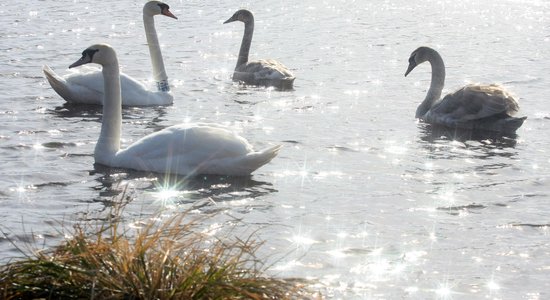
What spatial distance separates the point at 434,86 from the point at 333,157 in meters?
4.38

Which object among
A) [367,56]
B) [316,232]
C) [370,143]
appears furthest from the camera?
[367,56]

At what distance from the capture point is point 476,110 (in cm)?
1445

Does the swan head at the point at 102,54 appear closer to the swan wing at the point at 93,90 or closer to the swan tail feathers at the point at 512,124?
the swan wing at the point at 93,90

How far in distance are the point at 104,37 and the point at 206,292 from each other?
1734 cm

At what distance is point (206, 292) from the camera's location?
18.0 ft

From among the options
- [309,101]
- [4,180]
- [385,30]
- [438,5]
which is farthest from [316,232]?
[438,5]

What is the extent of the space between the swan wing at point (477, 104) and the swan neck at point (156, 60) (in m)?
3.82

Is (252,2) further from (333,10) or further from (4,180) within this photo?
(4,180)

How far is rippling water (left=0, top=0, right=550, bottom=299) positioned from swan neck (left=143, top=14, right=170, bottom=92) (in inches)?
15.2

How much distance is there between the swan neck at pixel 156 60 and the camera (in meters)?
15.6

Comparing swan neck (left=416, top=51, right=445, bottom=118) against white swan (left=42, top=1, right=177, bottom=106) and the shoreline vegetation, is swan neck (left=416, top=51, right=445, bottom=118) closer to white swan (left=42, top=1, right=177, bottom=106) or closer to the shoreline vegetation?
white swan (left=42, top=1, right=177, bottom=106)

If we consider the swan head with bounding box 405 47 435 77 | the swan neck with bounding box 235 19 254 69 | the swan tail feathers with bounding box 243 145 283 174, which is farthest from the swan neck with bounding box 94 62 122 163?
the swan neck with bounding box 235 19 254 69

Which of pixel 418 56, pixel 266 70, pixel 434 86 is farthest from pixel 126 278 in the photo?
→ pixel 266 70

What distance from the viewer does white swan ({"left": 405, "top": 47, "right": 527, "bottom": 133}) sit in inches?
558
